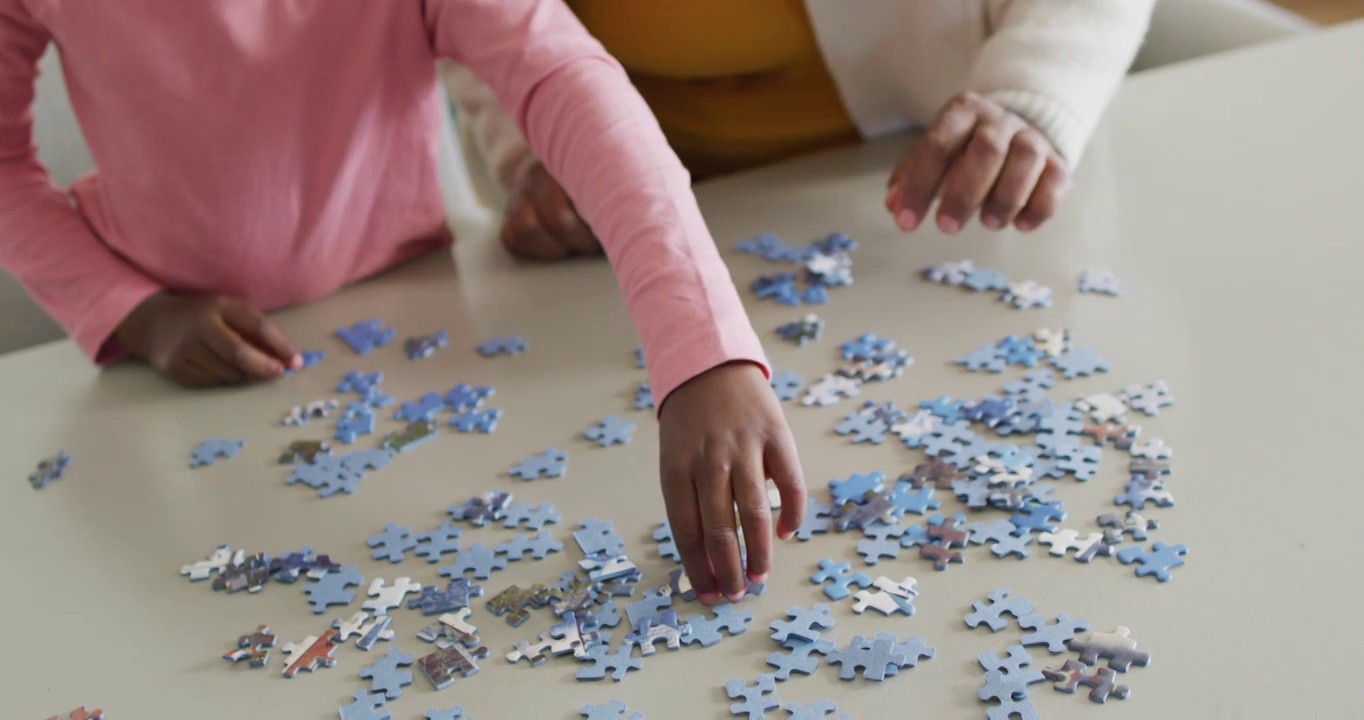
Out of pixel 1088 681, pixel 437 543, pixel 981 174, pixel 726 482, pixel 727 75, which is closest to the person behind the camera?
pixel 1088 681

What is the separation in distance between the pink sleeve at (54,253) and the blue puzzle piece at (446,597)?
571 millimetres

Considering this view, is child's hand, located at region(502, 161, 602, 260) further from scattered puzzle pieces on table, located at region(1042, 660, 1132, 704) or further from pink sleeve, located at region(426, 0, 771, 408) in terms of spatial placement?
scattered puzzle pieces on table, located at region(1042, 660, 1132, 704)

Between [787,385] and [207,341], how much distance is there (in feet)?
1.86

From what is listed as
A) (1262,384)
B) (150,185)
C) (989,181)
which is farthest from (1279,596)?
(150,185)

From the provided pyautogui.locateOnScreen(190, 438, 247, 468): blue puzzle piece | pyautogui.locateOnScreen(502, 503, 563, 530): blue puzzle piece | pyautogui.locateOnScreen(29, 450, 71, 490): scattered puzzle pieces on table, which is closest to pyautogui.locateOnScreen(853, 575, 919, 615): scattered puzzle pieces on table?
pyautogui.locateOnScreen(502, 503, 563, 530): blue puzzle piece

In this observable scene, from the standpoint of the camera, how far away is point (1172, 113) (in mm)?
1483

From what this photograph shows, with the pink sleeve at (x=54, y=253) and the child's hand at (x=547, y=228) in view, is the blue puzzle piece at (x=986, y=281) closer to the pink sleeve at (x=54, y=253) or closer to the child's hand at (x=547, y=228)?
the child's hand at (x=547, y=228)

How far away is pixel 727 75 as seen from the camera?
156 centimetres

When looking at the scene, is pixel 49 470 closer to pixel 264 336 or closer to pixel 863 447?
pixel 264 336

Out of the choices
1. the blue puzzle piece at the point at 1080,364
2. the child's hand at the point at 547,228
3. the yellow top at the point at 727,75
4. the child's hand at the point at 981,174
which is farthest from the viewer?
the yellow top at the point at 727,75

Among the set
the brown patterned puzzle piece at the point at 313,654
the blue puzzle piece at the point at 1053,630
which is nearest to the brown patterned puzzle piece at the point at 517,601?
the brown patterned puzzle piece at the point at 313,654

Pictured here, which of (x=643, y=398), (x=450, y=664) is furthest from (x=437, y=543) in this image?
(x=643, y=398)

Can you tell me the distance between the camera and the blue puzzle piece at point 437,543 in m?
0.94

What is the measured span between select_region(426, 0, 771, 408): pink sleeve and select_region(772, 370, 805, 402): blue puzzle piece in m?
0.14
